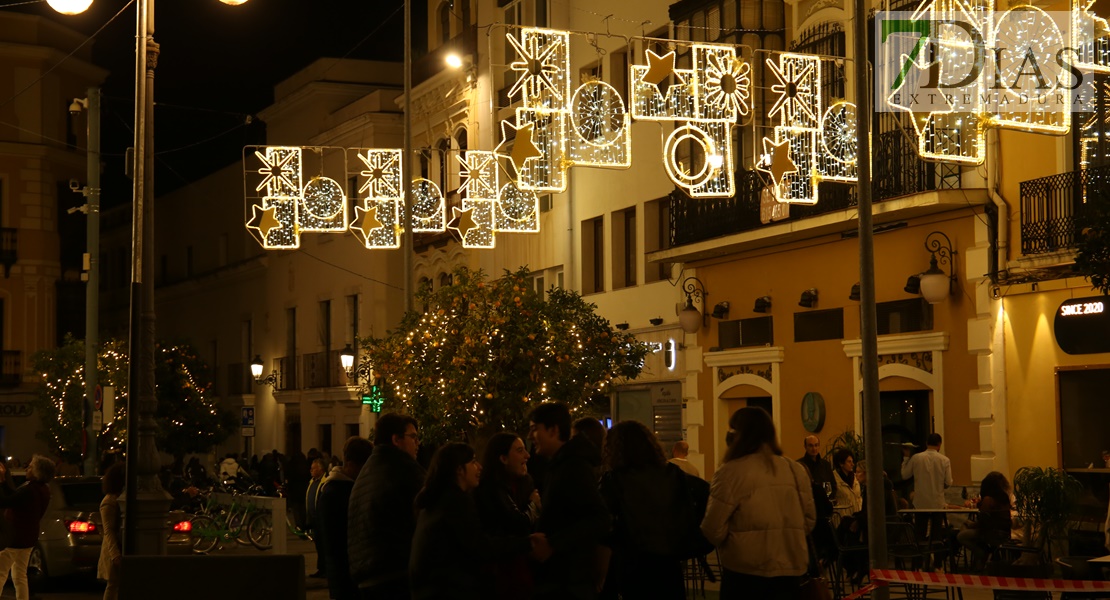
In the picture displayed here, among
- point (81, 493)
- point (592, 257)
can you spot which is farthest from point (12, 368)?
point (81, 493)

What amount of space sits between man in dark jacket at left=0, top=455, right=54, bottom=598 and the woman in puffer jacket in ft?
28.2

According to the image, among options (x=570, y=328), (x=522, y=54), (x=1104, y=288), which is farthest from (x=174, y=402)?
(x=1104, y=288)

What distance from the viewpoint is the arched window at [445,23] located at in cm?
3975

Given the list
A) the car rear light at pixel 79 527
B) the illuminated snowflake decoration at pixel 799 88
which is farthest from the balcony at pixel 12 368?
the illuminated snowflake decoration at pixel 799 88

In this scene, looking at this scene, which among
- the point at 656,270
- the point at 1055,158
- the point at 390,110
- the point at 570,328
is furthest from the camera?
the point at 390,110

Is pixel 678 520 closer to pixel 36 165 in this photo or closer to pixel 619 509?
pixel 619 509

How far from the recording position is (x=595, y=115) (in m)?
18.9

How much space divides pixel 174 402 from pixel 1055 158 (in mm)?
29330

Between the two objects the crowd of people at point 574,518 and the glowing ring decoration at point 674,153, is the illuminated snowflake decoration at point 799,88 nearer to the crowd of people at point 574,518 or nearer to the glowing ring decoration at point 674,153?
the glowing ring decoration at point 674,153

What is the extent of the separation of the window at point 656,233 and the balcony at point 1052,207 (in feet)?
32.1

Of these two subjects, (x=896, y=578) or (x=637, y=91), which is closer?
(x=896, y=578)

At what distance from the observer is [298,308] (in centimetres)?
4831

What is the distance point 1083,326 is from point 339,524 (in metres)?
12.3

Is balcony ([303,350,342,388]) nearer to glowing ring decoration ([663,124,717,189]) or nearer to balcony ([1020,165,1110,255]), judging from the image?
glowing ring decoration ([663,124,717,189])
